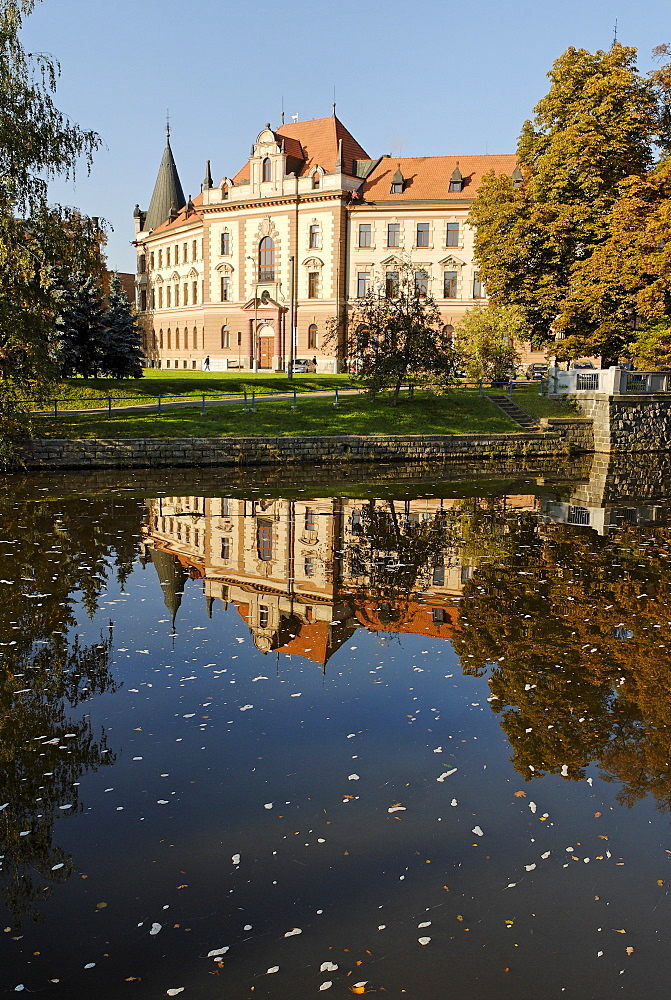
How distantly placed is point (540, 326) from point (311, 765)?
1485 inches

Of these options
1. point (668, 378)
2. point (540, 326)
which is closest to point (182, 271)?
point (540, 326)

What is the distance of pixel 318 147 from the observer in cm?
6744

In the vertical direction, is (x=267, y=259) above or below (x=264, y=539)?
above

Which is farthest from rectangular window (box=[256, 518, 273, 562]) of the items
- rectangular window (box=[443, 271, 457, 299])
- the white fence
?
rectangular window (box=[443, 271, 457, 299])

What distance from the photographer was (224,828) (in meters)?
6.16

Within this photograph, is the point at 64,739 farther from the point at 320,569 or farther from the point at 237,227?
the point at 237,227

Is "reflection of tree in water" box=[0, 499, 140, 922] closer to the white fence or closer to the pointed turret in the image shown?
the white fence

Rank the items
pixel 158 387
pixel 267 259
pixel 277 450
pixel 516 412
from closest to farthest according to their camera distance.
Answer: pixel 277 450 → pixel 516 412 → pixel 158 387 → pixel 267 259

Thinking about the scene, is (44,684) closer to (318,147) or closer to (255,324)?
(255,324)

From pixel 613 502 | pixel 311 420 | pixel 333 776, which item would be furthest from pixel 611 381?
pixel 333 776

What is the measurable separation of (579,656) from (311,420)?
78.5 feet

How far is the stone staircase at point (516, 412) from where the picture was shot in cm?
3609

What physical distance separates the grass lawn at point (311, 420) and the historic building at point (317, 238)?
83.9 feet

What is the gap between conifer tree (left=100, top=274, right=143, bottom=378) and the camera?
37000 mm
